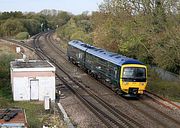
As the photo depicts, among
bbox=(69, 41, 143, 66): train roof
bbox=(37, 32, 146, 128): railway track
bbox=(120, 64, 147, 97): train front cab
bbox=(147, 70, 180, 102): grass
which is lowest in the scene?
bbox=(147, 70, 180, 102): grass

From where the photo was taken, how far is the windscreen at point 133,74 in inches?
977

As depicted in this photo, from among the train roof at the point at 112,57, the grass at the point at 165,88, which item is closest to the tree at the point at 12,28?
the train roof at the point at 112,57

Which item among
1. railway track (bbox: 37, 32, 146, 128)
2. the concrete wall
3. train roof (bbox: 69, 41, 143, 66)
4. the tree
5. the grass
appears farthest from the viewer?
the tree

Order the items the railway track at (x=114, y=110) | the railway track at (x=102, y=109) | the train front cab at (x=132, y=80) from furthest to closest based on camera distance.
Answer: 1. the train front cab at (x=132, y=80)
2. the railway track at (x=114, y=110)
3. the railway track at (x=102, y=109)

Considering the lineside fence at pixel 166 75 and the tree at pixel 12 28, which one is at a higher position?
the lineside fence at pixel 166 75

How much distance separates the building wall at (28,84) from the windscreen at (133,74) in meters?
4.86

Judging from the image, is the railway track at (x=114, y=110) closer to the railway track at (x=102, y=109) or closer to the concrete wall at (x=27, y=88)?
the railway track at (x=102, y=109)

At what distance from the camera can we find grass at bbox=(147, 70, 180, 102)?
26.9 m

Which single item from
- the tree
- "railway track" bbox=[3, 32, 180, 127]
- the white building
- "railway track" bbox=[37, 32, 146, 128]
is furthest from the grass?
the tree

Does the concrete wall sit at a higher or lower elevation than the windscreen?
lower

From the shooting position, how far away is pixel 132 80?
24844mm

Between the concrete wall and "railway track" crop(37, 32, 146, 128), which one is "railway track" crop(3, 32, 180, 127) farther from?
the concrete wall

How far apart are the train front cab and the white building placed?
463 cm

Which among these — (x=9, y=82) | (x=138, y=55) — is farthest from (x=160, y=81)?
Answer: (x=9, y=82)
